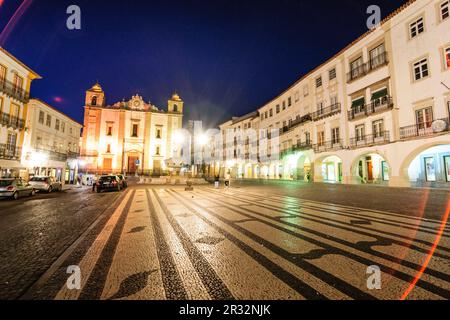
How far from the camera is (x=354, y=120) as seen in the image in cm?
2247

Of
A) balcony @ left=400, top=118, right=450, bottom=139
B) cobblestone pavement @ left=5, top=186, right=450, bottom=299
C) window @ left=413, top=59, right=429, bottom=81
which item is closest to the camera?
cobblestone pavement @ left=5, top=186, right=450, bottom=299

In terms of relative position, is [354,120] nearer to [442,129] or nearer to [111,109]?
[442,129]

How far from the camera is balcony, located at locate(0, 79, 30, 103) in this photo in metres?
20.0

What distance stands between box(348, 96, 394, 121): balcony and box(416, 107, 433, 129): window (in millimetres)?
2201

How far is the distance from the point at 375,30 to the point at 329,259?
2461 centimetres

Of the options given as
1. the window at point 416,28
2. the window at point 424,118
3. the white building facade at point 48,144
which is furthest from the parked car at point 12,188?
the window at point 416,28

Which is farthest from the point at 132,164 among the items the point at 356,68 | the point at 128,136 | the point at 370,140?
the point at 356,68

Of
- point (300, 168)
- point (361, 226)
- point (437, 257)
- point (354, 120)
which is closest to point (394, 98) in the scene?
point (354, 120)

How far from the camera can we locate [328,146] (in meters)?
25.5

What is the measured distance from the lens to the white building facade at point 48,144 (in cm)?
2358

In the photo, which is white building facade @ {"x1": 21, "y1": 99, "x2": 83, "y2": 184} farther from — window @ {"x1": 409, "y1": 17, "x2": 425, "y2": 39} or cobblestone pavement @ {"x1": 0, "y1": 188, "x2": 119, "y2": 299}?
window @ {"x1": 409, "y1": 17, "x2": 425, "y2": 39}

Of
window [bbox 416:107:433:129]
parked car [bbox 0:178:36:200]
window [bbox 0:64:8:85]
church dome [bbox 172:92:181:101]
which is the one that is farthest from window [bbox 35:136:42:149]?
window [bbox 416:107:433:129]

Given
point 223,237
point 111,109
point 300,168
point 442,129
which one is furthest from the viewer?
point 111,109

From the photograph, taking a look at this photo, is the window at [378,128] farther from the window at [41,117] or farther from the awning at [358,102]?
the window at [41,117]
